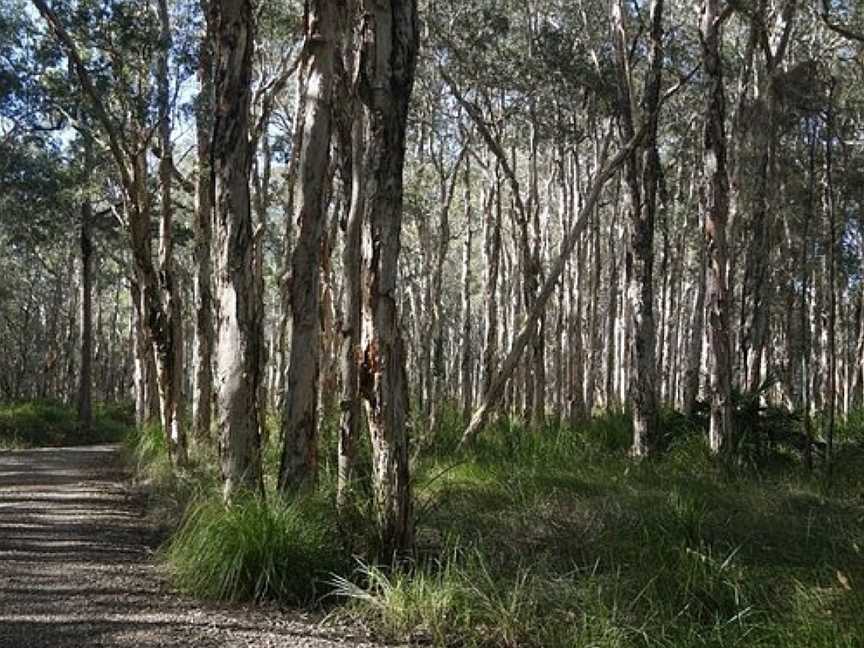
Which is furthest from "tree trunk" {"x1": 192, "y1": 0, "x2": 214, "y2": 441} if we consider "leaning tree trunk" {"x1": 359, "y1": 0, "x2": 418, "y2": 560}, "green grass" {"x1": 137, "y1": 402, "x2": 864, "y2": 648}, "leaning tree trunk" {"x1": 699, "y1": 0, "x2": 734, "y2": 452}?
"leaning tree trunk" {"x1": 359, "y1": 0, "x2": 418, "y2": 560}

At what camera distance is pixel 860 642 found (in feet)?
15.3

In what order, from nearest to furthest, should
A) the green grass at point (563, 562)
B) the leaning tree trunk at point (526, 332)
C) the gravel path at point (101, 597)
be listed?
the gravel path at point (101, 597), the green grass at point (563, 562), the leaning tree trunk at point (526, 332)

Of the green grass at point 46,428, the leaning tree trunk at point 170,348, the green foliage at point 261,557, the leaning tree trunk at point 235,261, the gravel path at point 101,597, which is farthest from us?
the green grass at point 46,428

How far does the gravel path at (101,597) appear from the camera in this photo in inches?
206

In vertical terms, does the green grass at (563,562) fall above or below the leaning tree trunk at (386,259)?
below

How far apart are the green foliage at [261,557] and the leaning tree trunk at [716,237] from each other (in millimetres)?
6000

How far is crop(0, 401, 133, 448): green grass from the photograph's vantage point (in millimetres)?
22859

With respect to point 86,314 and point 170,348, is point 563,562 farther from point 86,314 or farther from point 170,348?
point 86,314

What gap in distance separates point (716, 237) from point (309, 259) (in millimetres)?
5442

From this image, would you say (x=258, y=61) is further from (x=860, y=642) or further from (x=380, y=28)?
(x=860, y=642)

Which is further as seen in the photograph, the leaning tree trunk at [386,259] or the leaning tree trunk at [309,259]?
the leaning tree trunk at [309,259]

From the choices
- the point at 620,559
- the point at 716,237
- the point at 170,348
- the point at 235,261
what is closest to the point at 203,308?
the point at 170,348

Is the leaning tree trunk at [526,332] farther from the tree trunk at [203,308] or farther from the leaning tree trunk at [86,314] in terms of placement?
the leaning tree trunk at [86,314]

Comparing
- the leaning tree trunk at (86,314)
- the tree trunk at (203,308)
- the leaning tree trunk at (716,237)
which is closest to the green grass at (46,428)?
the leaning tree trunk at (86,314)
